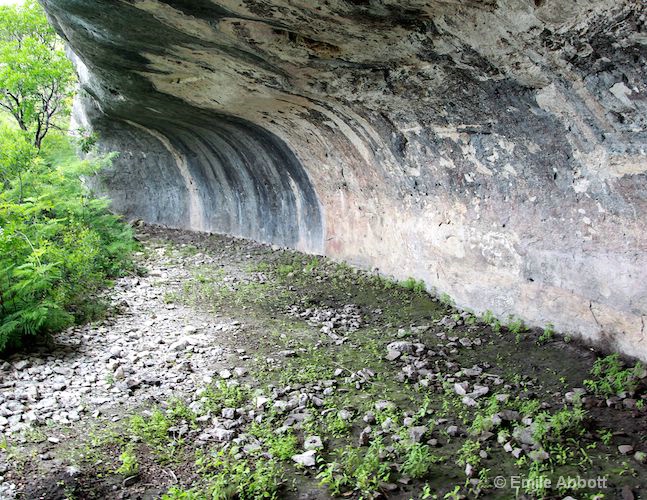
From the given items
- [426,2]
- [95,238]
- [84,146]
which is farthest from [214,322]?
[84,146]

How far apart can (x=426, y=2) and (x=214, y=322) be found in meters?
4.01

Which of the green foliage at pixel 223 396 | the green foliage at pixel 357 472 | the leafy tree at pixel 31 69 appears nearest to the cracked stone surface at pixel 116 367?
the green foliage at pixel 223 396

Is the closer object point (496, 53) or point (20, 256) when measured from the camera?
point (496, 53)

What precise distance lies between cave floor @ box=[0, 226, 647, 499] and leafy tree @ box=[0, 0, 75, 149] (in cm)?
724

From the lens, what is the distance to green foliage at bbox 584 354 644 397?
149 inches

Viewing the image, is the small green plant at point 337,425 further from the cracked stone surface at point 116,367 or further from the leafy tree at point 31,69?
the leafy tree at point 31,69

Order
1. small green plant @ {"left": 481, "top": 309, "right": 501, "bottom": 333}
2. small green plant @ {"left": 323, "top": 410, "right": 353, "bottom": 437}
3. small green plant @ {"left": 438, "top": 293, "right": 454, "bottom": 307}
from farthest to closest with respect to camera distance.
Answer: small green plant @ {"left": 438, "top": 293, "right": 454, "bottom": 307}, small green plant @ {"left": 481, "top": 309, "right": 501, "bottom": 333}, small green plant @ {"left": 323, "top": 410, "right": 353, "bottom": 437}

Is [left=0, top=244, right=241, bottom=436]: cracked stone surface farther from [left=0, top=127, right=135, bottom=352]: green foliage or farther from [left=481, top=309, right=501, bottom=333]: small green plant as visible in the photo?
[left=481, top=309, right=501, bottom=333]: small green plant

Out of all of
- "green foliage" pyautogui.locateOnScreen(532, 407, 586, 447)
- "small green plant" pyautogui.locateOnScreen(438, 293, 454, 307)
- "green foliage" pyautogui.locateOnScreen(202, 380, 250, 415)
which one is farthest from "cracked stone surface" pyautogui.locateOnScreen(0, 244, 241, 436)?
"green foliage" pyautogui.locateOnScreen(532, 407, 586, 447)

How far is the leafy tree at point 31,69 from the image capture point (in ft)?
34.8

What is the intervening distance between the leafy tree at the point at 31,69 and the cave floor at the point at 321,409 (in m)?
7.24

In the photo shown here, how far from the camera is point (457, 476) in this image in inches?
118

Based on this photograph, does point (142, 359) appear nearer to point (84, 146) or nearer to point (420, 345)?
point (420, 345)

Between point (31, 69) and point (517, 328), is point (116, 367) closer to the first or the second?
point (517, 328)
